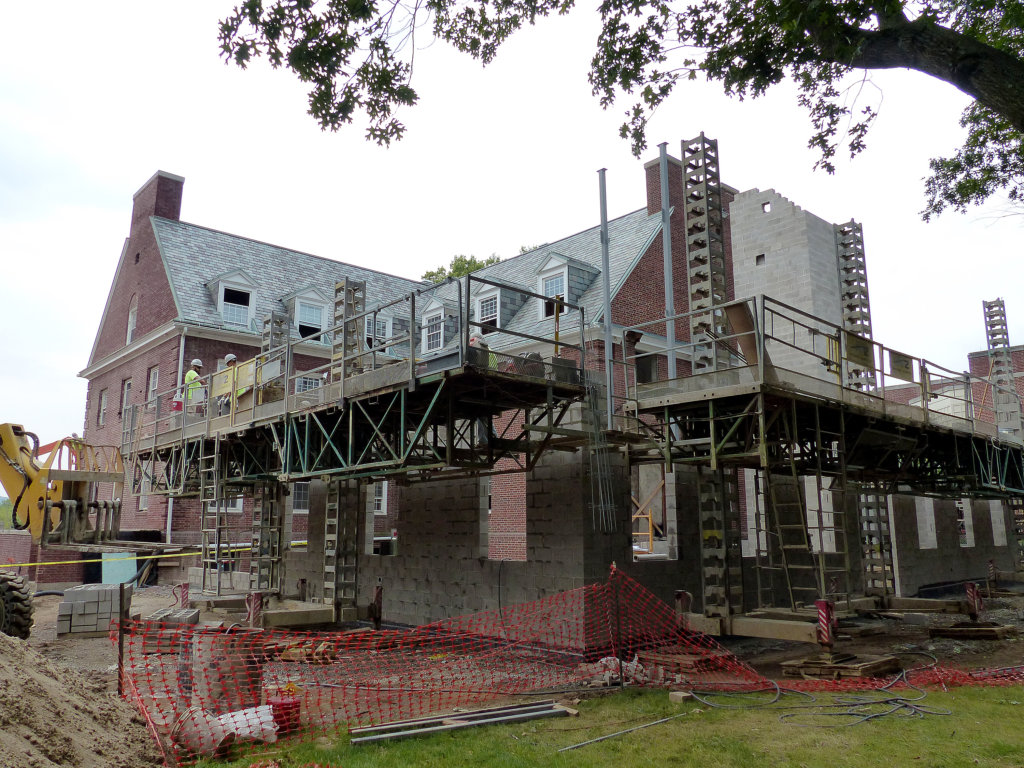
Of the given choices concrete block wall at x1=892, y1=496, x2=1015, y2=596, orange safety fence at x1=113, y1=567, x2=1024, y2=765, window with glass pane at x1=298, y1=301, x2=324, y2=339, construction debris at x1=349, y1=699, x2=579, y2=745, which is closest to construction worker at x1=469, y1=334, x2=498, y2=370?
orange safety fence at x1=113, y1=567, x2=1024, y2=765

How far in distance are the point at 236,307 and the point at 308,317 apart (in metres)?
2.79

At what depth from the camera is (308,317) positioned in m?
31.0

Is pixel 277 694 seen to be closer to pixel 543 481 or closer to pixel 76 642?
pixel 543 481

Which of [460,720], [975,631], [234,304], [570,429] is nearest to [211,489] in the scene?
[570,429]

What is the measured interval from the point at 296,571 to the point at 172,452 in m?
4.34

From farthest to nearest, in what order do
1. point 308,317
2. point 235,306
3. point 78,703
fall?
point 308,317 < point 235,306 < point 78,703

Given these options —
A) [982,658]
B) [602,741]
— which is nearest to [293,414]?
[602,741]

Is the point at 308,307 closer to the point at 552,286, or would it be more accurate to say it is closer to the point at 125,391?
the point at 125,391

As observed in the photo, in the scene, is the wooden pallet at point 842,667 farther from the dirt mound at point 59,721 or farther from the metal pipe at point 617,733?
the dirt mound at point 59,721

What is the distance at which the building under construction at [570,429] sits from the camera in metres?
12.7

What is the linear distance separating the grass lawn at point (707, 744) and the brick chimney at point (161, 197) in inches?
1135

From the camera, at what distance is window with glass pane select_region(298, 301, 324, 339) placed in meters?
30.7

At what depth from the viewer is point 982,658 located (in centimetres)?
1301

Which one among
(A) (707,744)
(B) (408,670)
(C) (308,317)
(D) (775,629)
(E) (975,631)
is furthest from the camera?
(C) (308,317)
